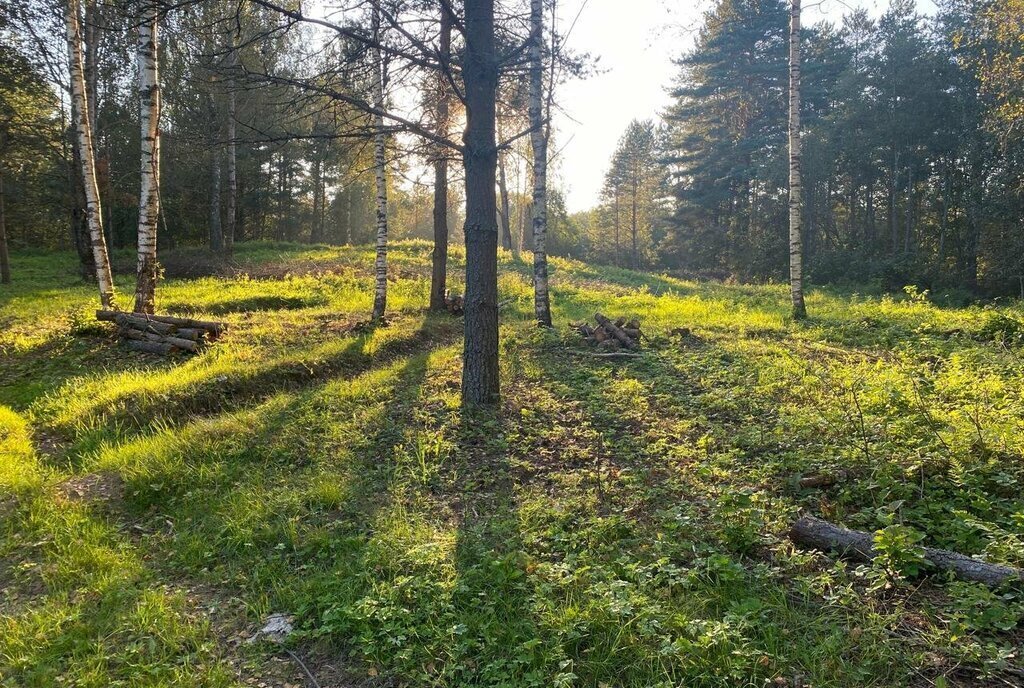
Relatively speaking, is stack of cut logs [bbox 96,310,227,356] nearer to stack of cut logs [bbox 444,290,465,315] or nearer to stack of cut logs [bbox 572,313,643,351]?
stack of cut logs [bbox 444,290,465,315]

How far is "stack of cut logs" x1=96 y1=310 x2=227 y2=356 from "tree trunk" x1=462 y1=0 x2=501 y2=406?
498cm

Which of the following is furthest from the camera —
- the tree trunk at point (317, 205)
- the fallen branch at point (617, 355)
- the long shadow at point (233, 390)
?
the tree trunk at point (317, 205)

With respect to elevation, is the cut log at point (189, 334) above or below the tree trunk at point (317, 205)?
below

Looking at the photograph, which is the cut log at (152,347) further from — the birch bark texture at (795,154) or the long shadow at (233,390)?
the birch bark texture at (795,154)

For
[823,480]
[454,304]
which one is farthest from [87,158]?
[823,480]

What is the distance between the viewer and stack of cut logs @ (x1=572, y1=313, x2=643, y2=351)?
997 centimetres

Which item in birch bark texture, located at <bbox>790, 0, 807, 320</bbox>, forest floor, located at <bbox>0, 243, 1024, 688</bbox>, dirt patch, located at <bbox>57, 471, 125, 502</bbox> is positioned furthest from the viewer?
birch bark texture, located at <bbox>790, 0, 807, 320</bbox>

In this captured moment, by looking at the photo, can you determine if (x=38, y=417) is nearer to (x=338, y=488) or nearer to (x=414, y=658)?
(x=338, y=488)

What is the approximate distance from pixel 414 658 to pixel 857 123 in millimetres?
32589

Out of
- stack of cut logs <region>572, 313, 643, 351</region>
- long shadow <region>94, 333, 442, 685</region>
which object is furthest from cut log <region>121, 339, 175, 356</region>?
stack of cut logs <region>572, 313, 643, 351</region>

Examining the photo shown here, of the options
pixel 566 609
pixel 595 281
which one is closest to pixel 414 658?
pixel 566 609

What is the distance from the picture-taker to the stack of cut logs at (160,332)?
8.75 meters

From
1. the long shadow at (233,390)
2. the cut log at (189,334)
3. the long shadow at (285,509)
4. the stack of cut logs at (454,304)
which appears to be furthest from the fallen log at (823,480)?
the stack of cut logs at (454,304)

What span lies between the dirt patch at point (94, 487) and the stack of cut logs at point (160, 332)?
384 centimetres
